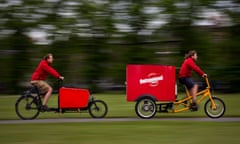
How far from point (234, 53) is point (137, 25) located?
4910 mm

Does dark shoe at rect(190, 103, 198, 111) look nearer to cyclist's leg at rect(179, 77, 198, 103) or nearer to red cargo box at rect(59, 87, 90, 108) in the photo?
cyclist's leg at rect(179, 77, 198, 103)

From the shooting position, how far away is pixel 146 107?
12711mm

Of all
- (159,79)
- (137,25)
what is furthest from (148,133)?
(137,25)

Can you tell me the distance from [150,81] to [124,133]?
325 centimetres

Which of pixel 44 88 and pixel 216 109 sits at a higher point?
pixel 44 88

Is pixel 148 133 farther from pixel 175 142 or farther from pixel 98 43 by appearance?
pixel 98 43

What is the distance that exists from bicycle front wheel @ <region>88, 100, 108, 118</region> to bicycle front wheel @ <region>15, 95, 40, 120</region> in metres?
1.40

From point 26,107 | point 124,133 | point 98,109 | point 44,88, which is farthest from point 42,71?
point 124,133

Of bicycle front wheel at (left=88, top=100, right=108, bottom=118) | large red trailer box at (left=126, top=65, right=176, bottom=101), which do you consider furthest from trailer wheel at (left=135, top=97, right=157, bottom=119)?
bicycle front wheel at (left=88, top=100, right=108, bottom=118)

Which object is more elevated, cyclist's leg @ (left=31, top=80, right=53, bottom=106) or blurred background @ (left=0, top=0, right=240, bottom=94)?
blurred background @ (left=0, top=0, right=240, bottom=94)

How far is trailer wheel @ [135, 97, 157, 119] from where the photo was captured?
12703 millimetres

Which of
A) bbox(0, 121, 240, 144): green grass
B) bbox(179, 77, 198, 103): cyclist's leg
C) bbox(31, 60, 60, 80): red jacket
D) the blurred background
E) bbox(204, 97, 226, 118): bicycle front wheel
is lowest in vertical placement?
→ bbox(0, 121, 240, 144): green grass

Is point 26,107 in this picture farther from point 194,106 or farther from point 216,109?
point 216,109

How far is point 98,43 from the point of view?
24969mm
